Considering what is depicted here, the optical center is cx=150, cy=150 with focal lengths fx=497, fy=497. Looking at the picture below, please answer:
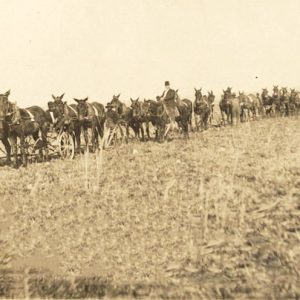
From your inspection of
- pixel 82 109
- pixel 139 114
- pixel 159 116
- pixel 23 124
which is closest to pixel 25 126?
pixel 23 124

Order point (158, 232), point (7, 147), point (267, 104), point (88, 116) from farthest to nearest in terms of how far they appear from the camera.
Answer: point (267, 104), point (88, 116), point (7, 147), point (158, 232)

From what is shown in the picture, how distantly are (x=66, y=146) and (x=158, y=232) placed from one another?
9235 mm

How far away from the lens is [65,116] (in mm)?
18281

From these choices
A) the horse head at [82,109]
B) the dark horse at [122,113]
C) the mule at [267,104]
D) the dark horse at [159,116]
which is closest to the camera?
the horse head at [82,109]

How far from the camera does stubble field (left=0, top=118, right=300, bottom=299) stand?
711cm

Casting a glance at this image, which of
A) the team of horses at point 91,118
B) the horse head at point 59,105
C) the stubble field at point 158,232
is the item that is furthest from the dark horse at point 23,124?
the stubble field at point 158,232

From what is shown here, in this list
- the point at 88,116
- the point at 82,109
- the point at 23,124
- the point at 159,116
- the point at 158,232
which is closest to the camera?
the point at 158,232

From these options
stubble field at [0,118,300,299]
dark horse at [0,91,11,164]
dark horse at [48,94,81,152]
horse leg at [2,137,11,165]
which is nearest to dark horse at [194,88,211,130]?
dark horse at [48,94,81,152]

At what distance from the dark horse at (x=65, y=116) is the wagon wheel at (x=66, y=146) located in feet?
0.90

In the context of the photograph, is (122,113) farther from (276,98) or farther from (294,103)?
(294,103)

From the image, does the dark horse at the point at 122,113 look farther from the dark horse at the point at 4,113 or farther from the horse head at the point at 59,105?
the dark horse at the point at 4,113

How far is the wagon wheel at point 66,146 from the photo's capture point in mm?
17688

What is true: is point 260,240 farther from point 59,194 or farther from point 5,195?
point 5,195

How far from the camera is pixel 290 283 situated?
659cm
